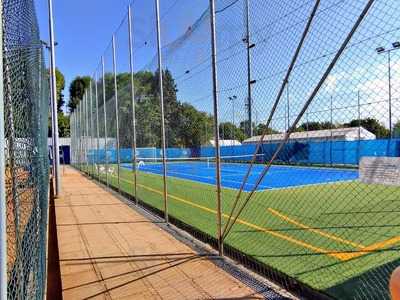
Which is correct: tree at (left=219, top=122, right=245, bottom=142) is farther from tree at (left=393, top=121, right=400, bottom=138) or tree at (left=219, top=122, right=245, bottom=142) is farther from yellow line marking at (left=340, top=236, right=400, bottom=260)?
tree at (left=393, top=121, right=400, bottom=138)

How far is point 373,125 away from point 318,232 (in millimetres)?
3298

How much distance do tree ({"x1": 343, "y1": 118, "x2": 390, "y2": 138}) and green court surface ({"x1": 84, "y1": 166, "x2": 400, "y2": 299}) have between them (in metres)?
1.43

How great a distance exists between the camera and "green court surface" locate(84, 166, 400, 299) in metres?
4.14

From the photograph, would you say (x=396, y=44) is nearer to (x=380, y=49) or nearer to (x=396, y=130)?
(x=380, y=49)

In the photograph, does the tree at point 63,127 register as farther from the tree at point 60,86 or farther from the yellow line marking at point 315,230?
the yellow line marking at point 315,230

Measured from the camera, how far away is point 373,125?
321cm

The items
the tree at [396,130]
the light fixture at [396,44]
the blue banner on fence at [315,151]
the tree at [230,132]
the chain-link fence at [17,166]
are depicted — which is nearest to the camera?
the chain-link fence at [17,166]

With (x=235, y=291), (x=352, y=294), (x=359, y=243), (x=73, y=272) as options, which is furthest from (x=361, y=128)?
(x=73, y=272)

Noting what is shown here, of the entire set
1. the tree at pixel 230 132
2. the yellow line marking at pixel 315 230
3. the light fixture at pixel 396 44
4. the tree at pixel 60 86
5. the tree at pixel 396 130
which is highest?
the tree at pixel 60 86

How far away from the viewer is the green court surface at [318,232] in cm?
414

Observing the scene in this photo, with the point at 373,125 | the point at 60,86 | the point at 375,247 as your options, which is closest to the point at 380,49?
the point at 373,125

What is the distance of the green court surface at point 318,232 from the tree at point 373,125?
4.68 ft

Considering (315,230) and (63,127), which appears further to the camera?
(63,127)

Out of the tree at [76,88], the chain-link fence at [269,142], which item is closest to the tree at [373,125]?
the chain-link fence at [269,142]
